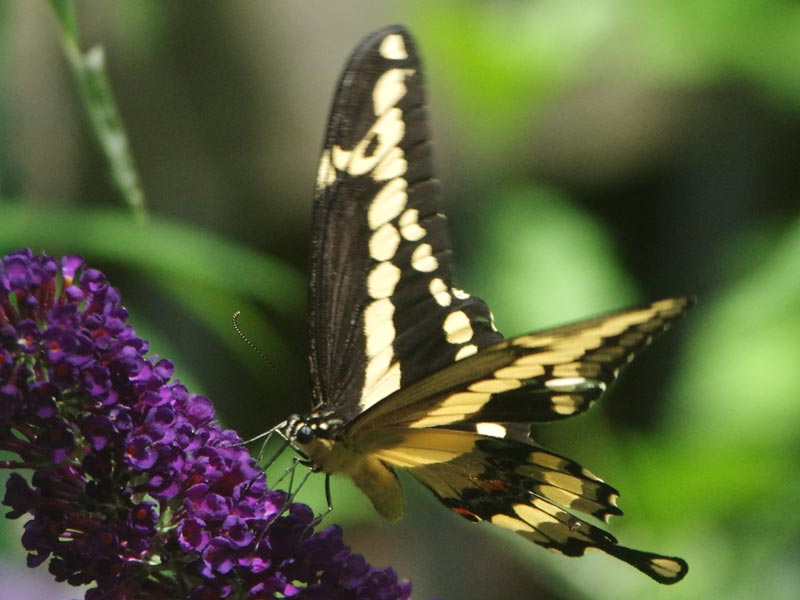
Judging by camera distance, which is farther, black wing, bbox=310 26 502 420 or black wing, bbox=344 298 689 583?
black wing, bbox=310 26 502 420

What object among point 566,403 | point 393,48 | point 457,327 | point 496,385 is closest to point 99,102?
point 393,48

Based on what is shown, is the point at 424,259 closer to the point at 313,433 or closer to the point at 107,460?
the point at 313,433

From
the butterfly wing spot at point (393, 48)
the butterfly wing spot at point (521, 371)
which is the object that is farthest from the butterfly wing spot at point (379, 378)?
the butterfly wing spot at point (393, 48)

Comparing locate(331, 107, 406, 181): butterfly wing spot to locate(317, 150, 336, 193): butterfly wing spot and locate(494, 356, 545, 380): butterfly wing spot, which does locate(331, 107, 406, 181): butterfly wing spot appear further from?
locate(494, 356, 545, 380): butterfly wing spot

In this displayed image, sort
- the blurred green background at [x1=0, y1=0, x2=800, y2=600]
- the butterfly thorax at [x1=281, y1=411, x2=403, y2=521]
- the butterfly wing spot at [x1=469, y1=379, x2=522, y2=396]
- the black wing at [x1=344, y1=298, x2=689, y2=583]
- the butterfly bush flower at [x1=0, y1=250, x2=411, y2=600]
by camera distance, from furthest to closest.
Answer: the blurred green background at [x1=0, y1=0, x2=800, y2=600] < the butterfly thorax at [x1=281, y1=411, x2=403, y2=521] < the butterfly wing spot at [x1=469, y1=379, x2=522, y2=396] < the black wing at [x1=344, y1=298, x2=689, y2=583] < the butterfly bush flower at [x1=0, y1=250, x2=411, y2=600]

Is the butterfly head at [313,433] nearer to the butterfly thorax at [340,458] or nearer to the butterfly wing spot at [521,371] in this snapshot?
the butterfly thorax at [340,458]

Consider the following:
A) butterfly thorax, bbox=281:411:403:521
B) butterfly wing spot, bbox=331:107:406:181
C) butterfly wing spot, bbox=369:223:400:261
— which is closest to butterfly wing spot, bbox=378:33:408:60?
butterfly wing spot, bbox=331:107:406:181
